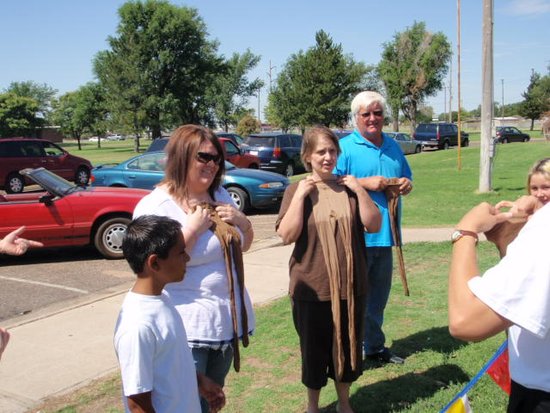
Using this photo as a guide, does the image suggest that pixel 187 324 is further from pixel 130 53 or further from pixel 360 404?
pixel 130 53

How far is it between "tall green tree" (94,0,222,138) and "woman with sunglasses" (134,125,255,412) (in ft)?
149

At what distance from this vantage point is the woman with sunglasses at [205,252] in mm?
2531

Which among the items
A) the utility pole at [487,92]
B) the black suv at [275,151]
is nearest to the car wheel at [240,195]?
the utility pole at [487,92]

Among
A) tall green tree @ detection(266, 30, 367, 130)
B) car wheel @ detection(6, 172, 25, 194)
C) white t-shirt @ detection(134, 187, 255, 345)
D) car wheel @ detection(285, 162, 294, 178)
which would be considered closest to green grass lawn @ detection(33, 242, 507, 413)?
white t-shirt @ detection(134, 187, 255, 345)

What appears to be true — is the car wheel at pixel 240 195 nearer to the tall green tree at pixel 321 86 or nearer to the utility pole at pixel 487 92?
the utility pole at pixel 487 92

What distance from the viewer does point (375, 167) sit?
13.0 ft

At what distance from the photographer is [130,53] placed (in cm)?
4775

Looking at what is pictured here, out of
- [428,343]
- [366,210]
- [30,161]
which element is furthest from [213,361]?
[30,161]

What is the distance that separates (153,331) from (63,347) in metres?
3.30

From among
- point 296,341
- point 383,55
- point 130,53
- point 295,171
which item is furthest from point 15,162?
point 383,55

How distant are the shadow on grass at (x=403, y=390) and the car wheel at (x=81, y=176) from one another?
1881 cm

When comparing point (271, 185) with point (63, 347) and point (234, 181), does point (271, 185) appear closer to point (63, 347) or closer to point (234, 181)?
point (234, 181)

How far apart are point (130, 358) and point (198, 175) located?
1.04 meters

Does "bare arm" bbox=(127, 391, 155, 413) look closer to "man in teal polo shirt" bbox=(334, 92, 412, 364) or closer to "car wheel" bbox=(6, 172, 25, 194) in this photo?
"man in teal polo shirt" bbox=(334, 92, 412, 364)
